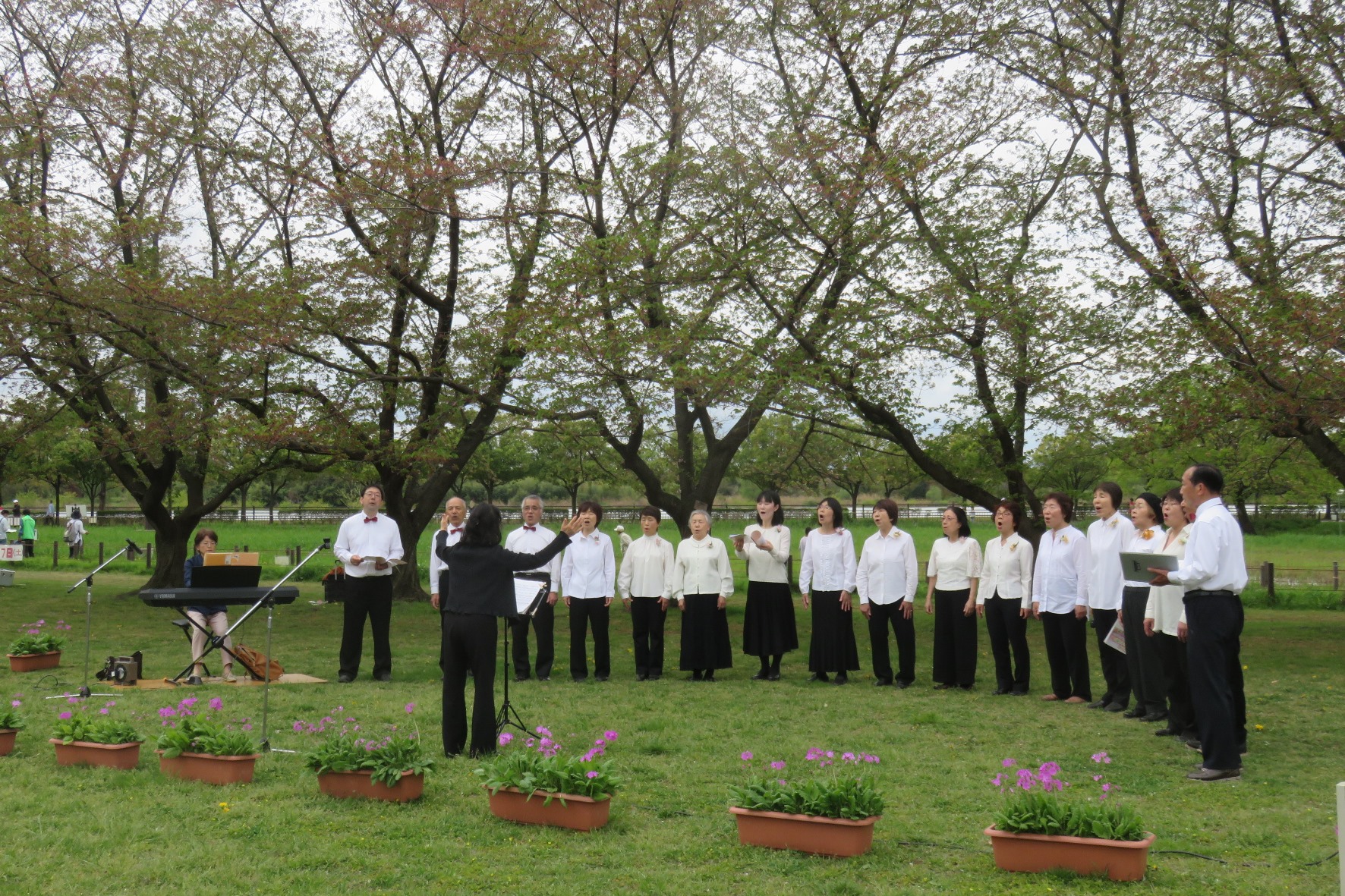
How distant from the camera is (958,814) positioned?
18.7 feet

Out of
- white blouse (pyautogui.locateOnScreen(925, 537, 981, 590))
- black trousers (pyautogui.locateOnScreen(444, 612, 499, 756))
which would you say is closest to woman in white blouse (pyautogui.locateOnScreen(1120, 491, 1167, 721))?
white blouse (pyautogui.locateOnScreen(925, 537, 981, 590))

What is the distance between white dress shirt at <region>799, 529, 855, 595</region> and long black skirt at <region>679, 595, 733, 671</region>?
37.1 inches

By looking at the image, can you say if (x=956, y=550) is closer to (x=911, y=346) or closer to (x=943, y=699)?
(x=943, y=699)

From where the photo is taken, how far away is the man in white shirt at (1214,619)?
21.5 ft

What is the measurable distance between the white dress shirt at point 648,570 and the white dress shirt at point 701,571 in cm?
8

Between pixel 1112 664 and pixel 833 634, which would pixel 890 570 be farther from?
pixel 1112 664

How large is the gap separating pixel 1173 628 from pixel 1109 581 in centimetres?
154

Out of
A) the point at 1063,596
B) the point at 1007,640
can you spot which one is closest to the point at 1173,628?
the point at 1063,596

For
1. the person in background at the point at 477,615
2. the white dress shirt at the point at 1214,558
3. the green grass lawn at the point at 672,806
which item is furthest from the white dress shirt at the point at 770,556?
the white dress shirt at the point at 1214,558

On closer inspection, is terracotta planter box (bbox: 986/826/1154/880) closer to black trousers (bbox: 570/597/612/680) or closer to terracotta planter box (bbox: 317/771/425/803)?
terracotta planter box (bbox: 317/771/425/803)

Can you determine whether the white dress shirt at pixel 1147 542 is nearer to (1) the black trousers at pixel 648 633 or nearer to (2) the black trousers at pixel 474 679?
(1) the black trousers at pixel 648 633

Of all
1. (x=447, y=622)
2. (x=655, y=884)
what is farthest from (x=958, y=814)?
(x=447, y=622)

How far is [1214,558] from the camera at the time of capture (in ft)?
21.5

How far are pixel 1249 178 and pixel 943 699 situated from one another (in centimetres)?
916
